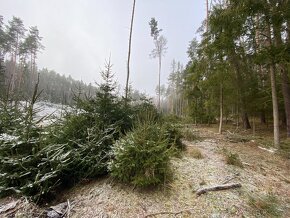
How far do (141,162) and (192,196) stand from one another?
43.0 inches

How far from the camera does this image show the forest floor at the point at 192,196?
8.55 feet

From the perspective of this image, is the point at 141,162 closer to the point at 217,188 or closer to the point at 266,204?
the point at 217,188

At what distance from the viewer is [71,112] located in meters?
4.79

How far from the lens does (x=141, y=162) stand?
121 inches

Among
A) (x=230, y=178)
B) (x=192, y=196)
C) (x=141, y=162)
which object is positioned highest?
(x=141, y=162)

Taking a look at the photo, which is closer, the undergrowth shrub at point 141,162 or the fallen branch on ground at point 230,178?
the undergrowth shrub at point 141,162

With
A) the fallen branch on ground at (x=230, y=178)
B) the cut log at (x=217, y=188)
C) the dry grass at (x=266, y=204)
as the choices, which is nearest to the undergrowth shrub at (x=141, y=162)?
the cut log at (x=217, y=188)

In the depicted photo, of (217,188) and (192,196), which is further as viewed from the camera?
(217,188)

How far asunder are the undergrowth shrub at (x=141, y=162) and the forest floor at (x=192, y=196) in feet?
0.74

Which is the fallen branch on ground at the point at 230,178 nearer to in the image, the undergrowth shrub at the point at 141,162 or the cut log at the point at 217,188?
the cut log at the point at 217,188

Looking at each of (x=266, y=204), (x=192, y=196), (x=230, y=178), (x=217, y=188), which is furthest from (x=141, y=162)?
(x=266, y=204)

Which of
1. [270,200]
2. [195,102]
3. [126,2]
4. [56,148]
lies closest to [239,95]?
[195,102]

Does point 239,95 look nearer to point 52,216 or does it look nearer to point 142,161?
point 142,161

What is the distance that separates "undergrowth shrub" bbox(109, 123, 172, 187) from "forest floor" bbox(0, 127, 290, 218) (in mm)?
225
